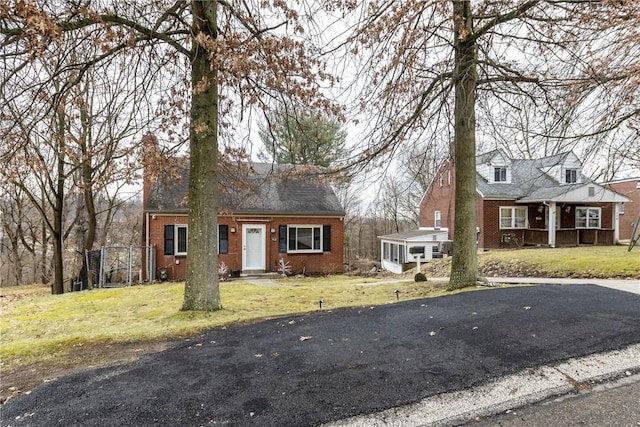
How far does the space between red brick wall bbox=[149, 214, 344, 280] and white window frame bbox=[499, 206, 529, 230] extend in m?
10.4

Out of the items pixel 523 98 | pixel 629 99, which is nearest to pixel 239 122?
pixel 523 98

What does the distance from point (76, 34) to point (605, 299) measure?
9507mm

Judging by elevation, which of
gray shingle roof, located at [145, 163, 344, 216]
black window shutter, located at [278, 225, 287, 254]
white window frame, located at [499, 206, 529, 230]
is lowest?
black window shutter, located at [278, 225, 287, 254]

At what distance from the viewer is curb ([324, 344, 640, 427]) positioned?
Answer: 2712 millimetres

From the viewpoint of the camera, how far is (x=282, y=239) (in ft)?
→ 55.3

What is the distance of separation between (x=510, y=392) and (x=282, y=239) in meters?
14.2

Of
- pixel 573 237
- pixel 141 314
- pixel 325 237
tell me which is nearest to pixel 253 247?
pixel 325 237

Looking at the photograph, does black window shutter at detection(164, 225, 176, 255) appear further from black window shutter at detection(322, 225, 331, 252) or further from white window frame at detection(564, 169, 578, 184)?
white window frame at detection(564, 169, 578, 184)

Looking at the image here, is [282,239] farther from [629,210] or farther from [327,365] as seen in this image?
[629,210]

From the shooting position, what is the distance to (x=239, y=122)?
7.85m

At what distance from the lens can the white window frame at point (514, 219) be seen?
831 inches

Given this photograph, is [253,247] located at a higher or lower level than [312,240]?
lower

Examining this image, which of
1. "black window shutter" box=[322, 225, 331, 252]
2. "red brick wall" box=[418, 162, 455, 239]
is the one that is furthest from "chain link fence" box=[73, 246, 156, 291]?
"red brick wall" box=[418, 162, 455, 239]

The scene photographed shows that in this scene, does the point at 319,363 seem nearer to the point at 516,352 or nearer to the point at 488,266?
the point at 516,352
